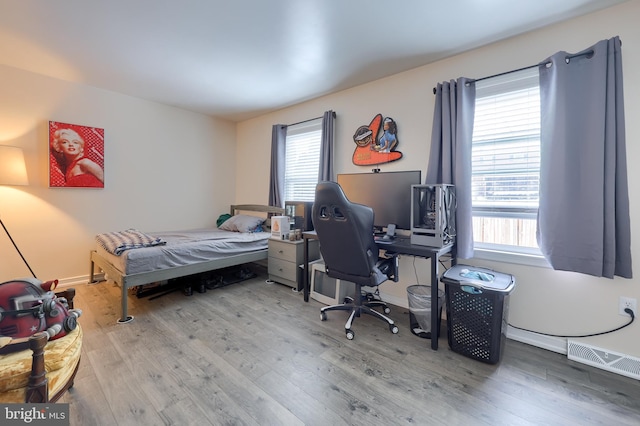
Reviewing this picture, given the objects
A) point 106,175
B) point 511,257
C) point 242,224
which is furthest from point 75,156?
point 511,257

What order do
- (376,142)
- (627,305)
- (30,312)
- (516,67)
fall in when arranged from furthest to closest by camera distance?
(376,142)
(516,67)
(627,305)
(30,312)

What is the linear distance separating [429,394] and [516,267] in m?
1.30

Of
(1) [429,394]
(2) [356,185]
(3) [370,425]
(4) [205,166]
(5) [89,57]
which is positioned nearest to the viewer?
(3) [370,425]

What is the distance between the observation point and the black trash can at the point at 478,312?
1762 mm

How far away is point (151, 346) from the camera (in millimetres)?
1956

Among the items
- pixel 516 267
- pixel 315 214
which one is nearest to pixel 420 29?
pixel 315 214

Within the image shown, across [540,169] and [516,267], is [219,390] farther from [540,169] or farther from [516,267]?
[540,169]

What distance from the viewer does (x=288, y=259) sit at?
3188mm

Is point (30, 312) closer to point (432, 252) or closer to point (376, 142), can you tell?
point (432, 252)

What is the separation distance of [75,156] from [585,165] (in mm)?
4878

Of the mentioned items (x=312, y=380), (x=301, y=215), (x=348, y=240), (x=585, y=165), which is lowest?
(x=312, y=380)

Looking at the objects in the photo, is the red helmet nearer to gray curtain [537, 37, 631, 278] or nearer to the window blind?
the window blind

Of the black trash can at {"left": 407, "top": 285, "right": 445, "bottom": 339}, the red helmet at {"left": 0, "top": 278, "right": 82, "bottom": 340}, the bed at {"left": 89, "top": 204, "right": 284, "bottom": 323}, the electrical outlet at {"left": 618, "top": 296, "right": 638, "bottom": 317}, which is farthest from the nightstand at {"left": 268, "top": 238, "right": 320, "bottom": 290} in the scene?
the electrical outlet at {"left": 618, "top": 296, "right": 638, "bottom": 317}

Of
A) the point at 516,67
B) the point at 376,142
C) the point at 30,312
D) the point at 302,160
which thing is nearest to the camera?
the point at 30,312
